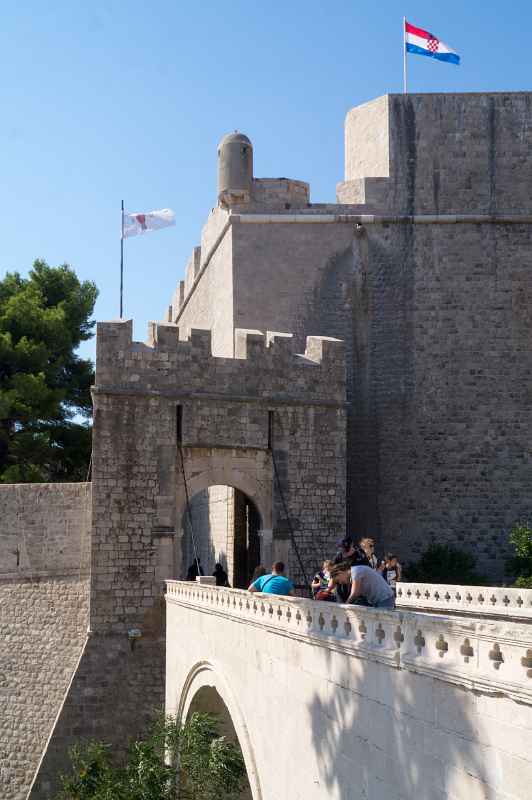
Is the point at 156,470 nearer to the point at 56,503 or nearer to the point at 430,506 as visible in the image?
the point at 56,503

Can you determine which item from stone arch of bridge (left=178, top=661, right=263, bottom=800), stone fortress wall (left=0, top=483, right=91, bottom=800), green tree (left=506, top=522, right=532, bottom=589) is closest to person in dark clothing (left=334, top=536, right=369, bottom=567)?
stone arch of bridge (left=178, top=661, right=263, bottom=800)

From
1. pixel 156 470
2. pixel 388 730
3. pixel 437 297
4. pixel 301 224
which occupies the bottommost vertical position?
pixel 388 730

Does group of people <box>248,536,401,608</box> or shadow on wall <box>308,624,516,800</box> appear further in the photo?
group of people <box>248,536,401,608</box>

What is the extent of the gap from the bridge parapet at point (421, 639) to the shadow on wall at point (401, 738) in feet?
0.34

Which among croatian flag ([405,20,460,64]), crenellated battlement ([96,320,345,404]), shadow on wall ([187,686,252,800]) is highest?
croatian flag ([405,20,460,64])

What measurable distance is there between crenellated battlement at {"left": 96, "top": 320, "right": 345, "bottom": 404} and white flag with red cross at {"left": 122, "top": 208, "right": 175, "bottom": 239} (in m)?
10.5

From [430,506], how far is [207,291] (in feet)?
24.9

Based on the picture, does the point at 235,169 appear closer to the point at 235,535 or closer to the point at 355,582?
the point at 235,535

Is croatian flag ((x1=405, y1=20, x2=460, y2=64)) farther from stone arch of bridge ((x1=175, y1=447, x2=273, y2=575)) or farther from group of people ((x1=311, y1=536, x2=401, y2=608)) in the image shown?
group of people ((x1=311, y1=536, x2=401, y2=608))

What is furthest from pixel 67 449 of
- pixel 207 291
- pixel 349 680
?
pixel 349 680

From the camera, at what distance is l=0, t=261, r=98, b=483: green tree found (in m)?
25.8

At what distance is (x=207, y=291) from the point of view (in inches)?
985

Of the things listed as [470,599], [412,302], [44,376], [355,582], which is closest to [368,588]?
[355,582]

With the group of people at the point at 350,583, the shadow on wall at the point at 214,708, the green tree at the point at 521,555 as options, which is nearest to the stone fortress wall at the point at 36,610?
the shadow on wall at the point at 214,708
